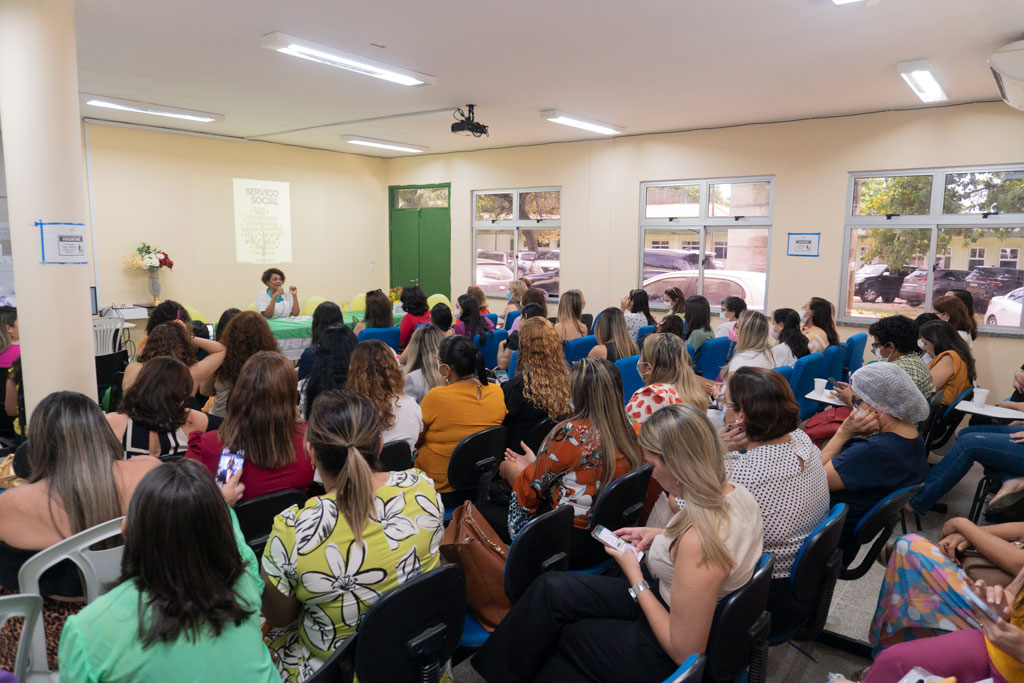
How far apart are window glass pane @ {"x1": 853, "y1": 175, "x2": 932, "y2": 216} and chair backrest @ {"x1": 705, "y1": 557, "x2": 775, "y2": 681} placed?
661 cm

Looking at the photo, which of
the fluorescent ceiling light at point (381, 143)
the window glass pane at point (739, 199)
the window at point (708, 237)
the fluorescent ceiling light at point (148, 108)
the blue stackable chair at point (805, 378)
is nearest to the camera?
the blue stackable chair at point (805, 378)

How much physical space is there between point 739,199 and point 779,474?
21.9ft

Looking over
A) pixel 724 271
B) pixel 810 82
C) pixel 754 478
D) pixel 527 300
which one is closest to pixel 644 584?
pixel 754 478

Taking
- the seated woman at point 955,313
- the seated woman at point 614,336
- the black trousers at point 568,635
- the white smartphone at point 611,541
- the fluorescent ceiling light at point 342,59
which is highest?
the fluorescent ceiling light at point 342,59

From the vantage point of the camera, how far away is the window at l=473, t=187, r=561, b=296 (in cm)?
982

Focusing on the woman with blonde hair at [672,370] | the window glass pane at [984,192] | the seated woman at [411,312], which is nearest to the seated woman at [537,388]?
the woman with blonde hair at [672,370]

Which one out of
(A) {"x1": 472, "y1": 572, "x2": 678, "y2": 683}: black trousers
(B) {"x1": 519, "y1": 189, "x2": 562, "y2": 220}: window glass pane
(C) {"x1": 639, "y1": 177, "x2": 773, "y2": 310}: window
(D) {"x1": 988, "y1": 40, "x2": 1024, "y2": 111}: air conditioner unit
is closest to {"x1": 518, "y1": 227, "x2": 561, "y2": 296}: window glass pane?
(B) {"x1": 519, "y1": 189, "x2": 562, "y2": 220}: window glass pane

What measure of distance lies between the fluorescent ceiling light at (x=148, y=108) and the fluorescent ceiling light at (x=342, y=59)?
310 centimetres

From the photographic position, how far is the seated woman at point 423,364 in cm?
394

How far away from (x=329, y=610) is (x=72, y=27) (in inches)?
158

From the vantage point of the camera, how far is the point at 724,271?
27.6 feet

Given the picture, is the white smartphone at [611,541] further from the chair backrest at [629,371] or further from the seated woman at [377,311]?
the seated woman at [377,311]

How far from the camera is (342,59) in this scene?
5.11m

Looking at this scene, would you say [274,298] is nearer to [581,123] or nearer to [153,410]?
[581,123]
